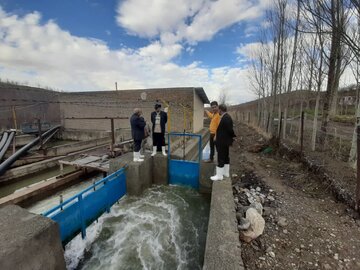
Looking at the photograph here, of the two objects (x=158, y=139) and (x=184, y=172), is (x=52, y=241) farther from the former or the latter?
(x=184, y=172)

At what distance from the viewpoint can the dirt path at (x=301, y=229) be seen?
98.0 inches

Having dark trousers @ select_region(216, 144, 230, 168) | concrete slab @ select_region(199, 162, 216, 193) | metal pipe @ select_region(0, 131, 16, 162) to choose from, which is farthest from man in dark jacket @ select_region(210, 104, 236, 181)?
metal pipe @ select_region(0, 131, 16, 162)

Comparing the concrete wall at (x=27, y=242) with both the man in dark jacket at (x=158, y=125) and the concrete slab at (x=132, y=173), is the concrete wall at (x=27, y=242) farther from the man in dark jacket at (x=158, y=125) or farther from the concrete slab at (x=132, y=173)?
the man in dark jacket at (x=158, y=125)

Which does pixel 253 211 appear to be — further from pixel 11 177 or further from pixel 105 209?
pixel 11 177

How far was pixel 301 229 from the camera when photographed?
3.08 metres

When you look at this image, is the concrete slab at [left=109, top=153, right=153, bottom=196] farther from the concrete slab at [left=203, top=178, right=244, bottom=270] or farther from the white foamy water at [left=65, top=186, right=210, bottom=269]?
the concrete slab at [left=203, top=178, right=244, bottom=270]

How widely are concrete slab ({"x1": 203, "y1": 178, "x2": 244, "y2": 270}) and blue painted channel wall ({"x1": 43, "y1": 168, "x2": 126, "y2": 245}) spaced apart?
245cm

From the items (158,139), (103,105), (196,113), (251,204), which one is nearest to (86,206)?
(158,139)

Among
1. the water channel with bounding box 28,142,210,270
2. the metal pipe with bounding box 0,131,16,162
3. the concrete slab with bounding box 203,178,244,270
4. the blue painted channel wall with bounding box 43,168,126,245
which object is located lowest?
the water channel with bounding box 28,142,210,270

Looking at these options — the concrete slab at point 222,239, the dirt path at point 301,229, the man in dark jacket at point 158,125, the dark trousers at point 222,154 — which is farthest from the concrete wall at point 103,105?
the concrete slab at point 222,239

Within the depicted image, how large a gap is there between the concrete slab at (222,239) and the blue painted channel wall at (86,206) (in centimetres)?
245

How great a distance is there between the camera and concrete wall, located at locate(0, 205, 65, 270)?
6.61ft

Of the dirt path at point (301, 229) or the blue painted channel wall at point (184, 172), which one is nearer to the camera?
the dirt path at point (301, 229)

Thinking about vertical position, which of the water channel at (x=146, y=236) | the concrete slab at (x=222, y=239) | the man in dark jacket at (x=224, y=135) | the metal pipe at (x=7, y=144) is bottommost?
the water channel at (x=146, y=236)
